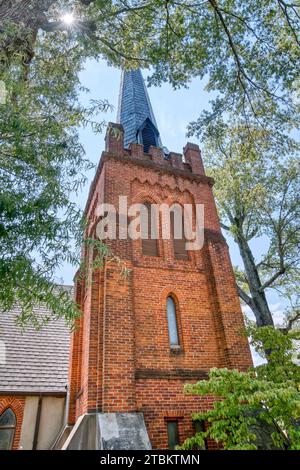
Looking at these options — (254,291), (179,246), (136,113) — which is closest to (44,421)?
(179,246)

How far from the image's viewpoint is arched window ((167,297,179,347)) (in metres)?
7.78

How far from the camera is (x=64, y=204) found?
5070 mm

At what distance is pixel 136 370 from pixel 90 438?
1.60 m

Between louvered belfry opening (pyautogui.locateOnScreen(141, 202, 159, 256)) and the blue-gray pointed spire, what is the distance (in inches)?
171

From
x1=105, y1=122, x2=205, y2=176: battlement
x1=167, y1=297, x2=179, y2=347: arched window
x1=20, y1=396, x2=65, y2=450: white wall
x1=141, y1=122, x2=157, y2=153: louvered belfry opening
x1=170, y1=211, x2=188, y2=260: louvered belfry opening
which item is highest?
x1=141, y1=122, x2=157, y2=153: louvered belfry opening

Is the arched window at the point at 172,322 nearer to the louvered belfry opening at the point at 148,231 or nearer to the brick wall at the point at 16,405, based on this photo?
the louvered belfry opening at the point at 148,231

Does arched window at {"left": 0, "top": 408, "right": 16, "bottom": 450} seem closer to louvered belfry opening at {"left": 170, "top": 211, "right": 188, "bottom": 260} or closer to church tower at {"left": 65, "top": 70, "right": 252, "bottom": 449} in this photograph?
church tower at {"left": 65, "top": 70, "right": 252, "bottom": 449}

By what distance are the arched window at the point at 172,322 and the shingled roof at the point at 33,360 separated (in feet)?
14.9

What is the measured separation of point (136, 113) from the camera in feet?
48.3

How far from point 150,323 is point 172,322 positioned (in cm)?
72

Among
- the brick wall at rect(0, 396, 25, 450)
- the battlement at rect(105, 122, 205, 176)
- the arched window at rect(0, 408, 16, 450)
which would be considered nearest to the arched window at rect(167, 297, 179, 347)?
the battlement at rect(105, 122, 205, 176)

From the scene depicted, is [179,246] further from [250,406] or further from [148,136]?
[148,136]
